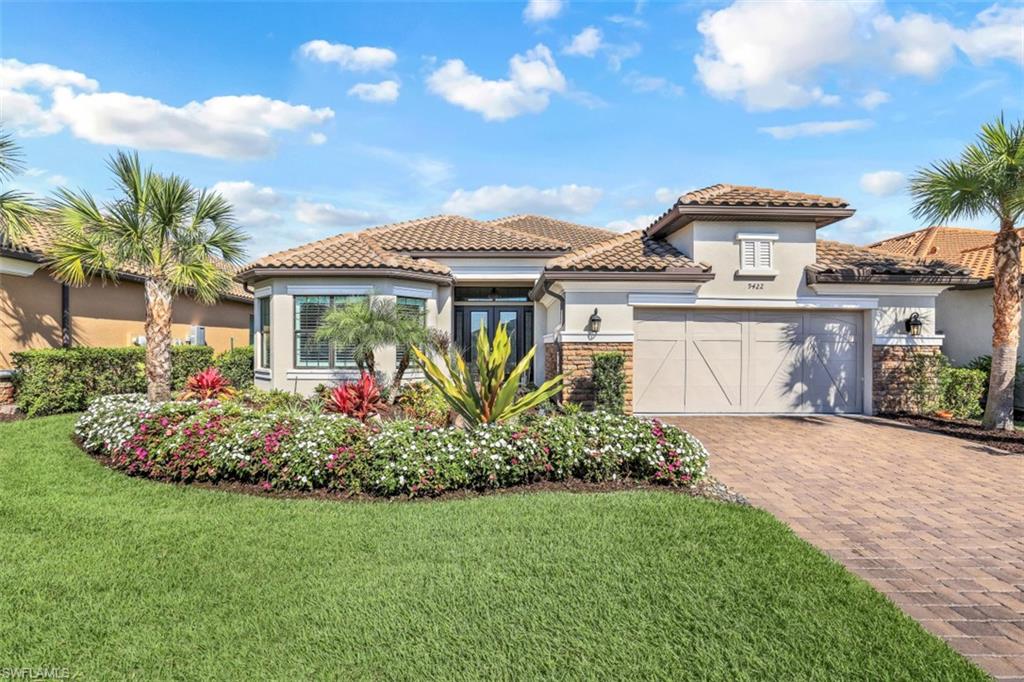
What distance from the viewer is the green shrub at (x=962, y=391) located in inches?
489

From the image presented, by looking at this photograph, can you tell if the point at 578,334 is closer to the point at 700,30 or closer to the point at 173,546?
the point at 700,30

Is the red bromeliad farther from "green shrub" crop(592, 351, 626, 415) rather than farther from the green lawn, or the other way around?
"green shrub" crop(592, 351, 626, 415)

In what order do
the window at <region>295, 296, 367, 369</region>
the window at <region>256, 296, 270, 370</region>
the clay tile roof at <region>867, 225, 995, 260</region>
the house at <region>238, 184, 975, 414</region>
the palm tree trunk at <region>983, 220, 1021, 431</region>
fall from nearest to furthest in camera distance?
the palm tree trunk at <region>983, 220, 1021, 431</region> → the house at <region>238, 184, 975, 414</region> → the window at <region>295, 296, 367, 369</region> → the window at <region>256, 296, 270, 370</region> → the clay tile roof at <region>867, 225, 995, 260</region>

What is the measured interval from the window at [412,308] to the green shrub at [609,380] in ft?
16.6

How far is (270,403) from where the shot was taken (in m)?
11.1

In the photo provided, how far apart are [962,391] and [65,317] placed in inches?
911

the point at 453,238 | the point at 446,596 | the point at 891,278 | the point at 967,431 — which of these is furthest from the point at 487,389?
the point at 891,278

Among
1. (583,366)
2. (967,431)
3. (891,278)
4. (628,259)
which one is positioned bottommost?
(967,431)

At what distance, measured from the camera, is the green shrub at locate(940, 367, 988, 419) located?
1241cm

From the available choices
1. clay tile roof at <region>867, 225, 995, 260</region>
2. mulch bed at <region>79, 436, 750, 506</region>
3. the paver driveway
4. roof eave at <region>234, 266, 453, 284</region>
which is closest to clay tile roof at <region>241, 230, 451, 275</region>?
roof eave at <region>234, 266, 453, 284</region>

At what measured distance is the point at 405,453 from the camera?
6395 millimetres

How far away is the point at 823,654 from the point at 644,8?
9967 mm

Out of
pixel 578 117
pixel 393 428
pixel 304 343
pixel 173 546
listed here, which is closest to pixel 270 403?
pixel 304 343

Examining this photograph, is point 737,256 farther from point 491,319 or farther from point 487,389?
point 487,389
